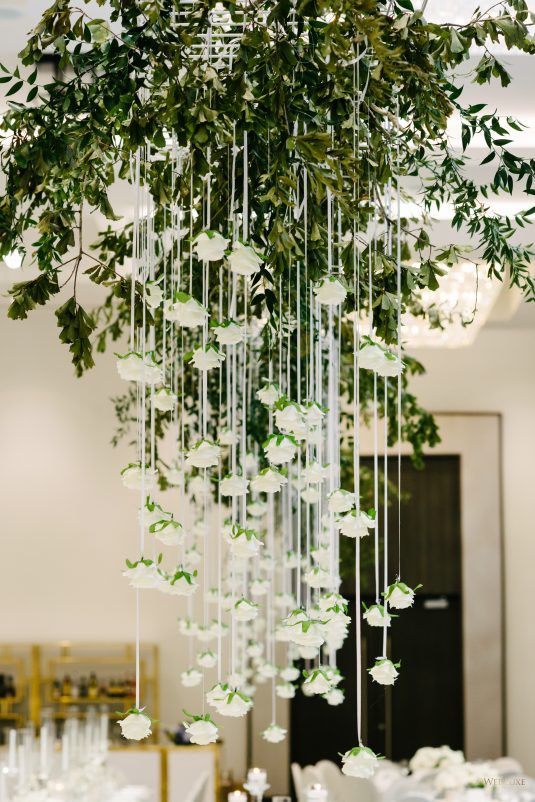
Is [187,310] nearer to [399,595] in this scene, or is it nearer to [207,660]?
[399,595]

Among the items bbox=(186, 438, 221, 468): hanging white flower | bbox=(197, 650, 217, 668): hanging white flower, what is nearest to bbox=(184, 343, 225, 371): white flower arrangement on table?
bbox=(186, 438, 221, 468): hanging white flower

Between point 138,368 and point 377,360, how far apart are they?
44 centimetres

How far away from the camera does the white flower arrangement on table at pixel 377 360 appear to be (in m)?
1.73

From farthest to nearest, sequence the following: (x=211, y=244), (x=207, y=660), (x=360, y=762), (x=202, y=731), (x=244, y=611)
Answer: (x=207, y=660) < (x=244, y=611) < (x=202, y=731) < (x=360, y=762) < (x=211, y=244)

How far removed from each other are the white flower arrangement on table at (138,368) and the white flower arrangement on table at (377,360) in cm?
39

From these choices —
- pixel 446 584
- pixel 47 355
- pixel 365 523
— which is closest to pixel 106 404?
pixel 47 355

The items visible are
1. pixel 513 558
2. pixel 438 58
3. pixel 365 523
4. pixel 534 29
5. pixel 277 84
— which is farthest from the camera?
pixel 513 558

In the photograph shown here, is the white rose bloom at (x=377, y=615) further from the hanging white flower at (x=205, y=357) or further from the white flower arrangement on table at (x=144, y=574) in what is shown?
the hanging white flower at (x=205, y=357)

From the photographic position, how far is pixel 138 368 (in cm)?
188

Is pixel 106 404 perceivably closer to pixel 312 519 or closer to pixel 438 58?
pixel 312 519

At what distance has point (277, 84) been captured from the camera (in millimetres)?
1610

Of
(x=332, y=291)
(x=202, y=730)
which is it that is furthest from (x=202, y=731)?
(x=332, y=291)

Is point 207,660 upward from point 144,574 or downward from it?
downward

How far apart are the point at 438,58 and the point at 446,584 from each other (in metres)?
6.25
